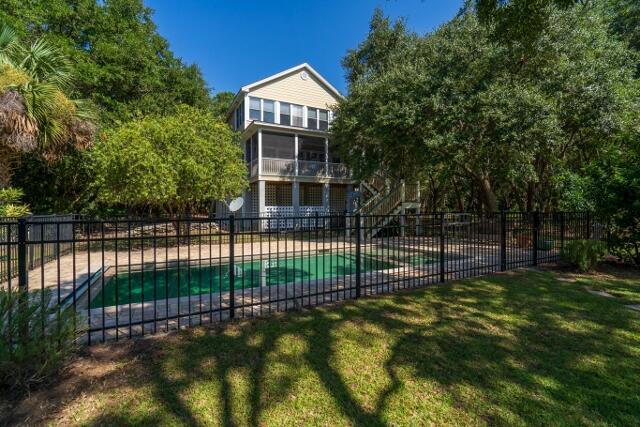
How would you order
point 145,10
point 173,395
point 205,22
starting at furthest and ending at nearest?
point 145,10, point 205,22, point 173,395

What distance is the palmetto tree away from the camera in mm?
8328

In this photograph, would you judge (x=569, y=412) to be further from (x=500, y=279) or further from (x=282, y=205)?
(x=282, y=205)

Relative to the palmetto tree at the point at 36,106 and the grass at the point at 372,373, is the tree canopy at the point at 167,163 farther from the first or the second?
the grass at the point at 372,373

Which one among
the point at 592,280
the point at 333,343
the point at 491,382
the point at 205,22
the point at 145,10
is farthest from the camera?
the point at 145,10

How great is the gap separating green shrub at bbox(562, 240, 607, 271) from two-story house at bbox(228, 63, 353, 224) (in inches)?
566

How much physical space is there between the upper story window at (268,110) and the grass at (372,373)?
64.8 ft

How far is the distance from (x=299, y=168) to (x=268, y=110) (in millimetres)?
5472

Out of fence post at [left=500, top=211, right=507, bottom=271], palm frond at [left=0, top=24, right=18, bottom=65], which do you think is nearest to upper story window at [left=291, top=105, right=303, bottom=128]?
palm frond at [left=0, top=24, right=18, bottom=65]

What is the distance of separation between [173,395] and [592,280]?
27.7 ft

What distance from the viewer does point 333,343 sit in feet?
12.6

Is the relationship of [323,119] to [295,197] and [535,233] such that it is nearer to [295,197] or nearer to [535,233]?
[295,197]

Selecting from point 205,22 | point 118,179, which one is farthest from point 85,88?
point 118,179

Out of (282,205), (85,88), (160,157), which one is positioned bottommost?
(282,205)

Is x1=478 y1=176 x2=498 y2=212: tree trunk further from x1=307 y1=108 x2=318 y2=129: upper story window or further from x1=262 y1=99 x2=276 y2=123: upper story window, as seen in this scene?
x1=262 y1=99 x2=276 y2=123: upper story window
